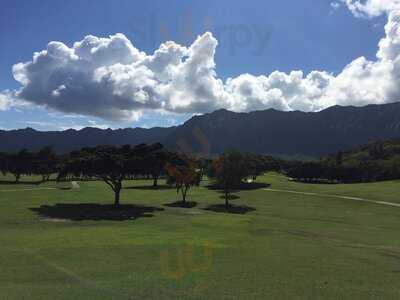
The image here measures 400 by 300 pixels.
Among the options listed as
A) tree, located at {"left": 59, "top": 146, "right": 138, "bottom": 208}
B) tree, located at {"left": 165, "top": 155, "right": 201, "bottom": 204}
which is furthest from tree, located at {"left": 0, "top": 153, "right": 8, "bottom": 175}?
tree, located at {"left": 165, "top": 155, "right": 201, "bottom": 204}

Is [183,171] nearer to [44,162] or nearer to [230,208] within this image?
[230,208]

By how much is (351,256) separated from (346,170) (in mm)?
128318

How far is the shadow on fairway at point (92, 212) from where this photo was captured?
50312 mm

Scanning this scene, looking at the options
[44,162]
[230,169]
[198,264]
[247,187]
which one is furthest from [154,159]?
[44,162]

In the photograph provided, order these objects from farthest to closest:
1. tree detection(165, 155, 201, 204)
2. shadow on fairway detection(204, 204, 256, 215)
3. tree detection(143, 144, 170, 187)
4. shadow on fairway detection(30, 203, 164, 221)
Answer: tree detection(165, 155, 201, 204) → tree detection(143, 144, 170, 187) → shadow on fairway detection(204, 204, 256, 215) → shadow on fairway detection(30, 203, 164, 221)

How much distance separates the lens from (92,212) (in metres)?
56.0

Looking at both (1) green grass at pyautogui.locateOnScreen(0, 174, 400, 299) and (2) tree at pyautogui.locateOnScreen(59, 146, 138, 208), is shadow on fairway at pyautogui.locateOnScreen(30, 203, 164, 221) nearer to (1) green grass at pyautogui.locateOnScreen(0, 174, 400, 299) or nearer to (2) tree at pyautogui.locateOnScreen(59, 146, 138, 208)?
(2) tree at pyautogui.locateOnScreen(59, 146, 138, 208)

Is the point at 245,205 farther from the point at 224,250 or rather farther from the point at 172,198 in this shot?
the point at 224,250

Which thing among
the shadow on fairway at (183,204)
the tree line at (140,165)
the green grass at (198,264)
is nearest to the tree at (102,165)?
the tree line at (140,165)

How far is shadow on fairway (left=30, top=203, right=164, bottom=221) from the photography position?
165 feet

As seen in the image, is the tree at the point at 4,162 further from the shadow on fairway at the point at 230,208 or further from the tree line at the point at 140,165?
the shadow on fairway at the point at 230,208

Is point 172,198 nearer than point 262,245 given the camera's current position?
No

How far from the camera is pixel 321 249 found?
26.7m

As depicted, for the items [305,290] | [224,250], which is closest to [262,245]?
[224,250]
